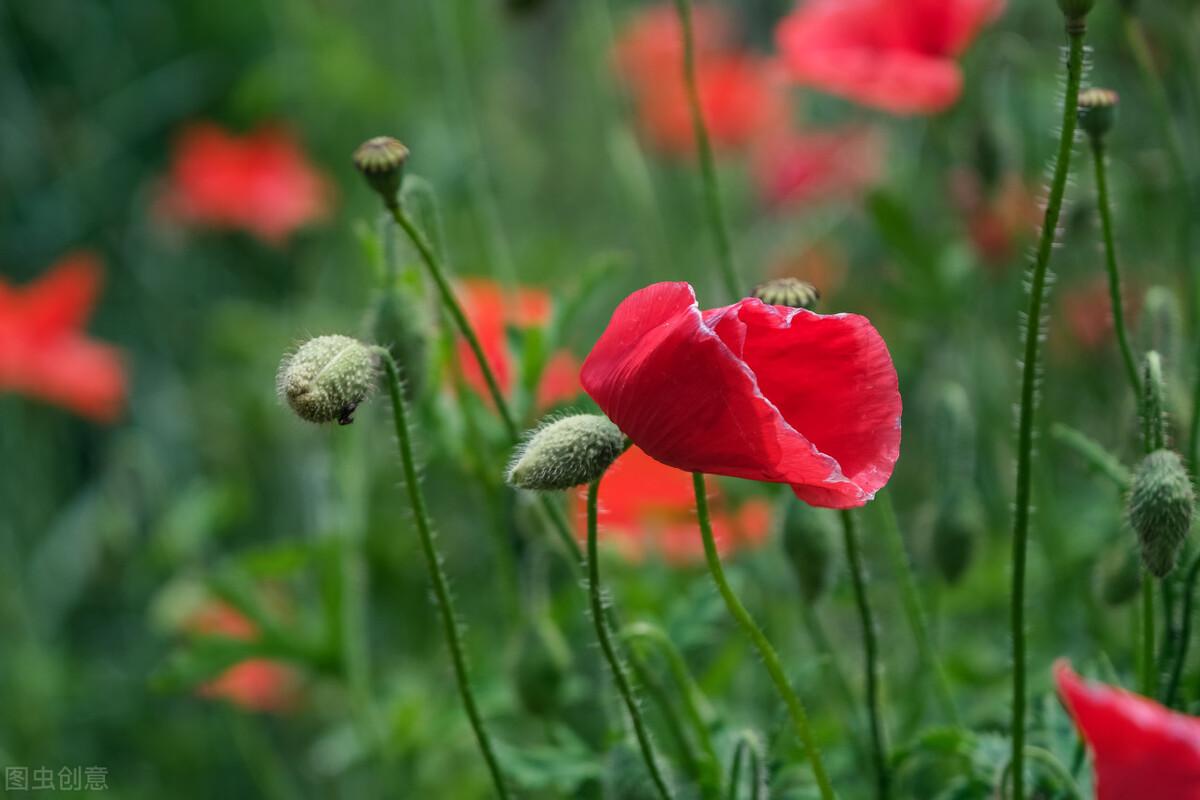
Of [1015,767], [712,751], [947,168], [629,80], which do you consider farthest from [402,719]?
[629,80]

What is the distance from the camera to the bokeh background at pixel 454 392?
153 centimetres

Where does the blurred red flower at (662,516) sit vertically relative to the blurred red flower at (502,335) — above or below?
below

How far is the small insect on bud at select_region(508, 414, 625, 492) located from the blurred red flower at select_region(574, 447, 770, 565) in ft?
3.02

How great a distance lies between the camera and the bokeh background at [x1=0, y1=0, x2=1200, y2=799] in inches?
60.2

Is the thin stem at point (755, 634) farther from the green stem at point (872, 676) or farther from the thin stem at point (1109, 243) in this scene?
the thin stem at point (1109, 243)

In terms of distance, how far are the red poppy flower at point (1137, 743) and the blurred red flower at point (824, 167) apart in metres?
2.24

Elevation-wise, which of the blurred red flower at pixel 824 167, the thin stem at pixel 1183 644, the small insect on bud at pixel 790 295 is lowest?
the blurred red flower at pixel 824 167

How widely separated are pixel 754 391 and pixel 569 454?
0.13 m

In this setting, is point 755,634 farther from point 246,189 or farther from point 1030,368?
point 246,189

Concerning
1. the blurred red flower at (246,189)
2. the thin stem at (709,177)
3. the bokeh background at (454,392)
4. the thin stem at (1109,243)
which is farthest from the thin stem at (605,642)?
the blurred red flower at (246,189)

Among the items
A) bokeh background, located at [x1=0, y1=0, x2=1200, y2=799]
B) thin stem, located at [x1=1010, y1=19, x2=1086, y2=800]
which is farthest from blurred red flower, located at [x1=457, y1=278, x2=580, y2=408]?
thin stem, located at [x1=1010, y1=19, x2=1086, y2=800]

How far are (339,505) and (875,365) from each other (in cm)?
120

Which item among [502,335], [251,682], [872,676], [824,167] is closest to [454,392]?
[502,335]

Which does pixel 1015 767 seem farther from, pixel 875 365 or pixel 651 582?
pixel 651 582
